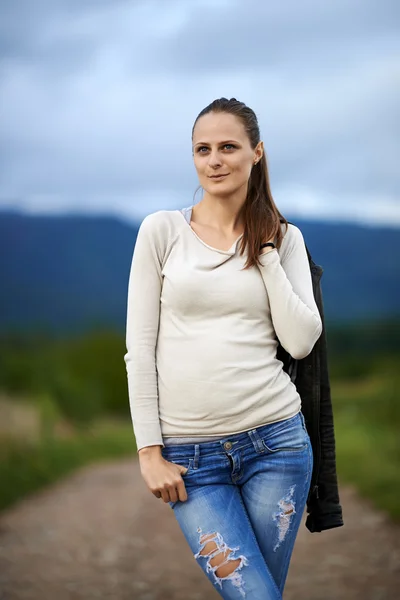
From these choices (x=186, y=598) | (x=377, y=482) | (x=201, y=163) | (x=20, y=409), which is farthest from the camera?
(x=20, y=409)

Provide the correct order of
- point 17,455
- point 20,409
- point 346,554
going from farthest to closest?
point 20,409 < point 17,455 < point 346,554

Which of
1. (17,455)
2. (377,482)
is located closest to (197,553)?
(377,482)

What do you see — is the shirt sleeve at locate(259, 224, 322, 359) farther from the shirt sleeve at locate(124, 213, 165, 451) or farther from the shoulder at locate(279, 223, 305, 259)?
the shirt sleeve at locate(124, 213, 165, 451)

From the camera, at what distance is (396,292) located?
7520mm

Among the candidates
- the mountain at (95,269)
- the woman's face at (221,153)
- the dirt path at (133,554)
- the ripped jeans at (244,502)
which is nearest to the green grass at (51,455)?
the dirt path at (133,554)

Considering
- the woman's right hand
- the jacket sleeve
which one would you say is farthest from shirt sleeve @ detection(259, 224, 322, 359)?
the woman's right hand

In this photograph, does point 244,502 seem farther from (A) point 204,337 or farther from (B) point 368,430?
(B) point 368,430

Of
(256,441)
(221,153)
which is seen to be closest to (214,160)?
(221,153)

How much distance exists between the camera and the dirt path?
458 centimetres

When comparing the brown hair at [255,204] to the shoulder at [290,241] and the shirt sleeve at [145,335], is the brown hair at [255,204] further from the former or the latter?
the shirt sleeve at [145,335]

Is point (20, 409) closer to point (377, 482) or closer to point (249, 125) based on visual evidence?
point (377, 482)

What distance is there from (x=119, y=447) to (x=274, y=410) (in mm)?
6137

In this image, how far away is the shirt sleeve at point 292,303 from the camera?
5.70 feet

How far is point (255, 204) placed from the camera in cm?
187
